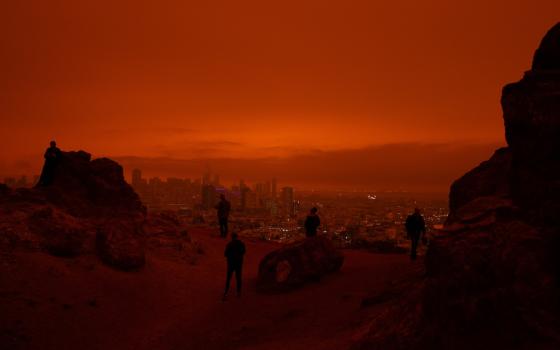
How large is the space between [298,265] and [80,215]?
923 centimetres

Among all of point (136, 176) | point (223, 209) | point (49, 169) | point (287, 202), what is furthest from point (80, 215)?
→ point (136, 176)

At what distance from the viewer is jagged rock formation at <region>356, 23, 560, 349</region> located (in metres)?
5.75

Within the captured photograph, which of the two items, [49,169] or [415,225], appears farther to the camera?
[49,169]

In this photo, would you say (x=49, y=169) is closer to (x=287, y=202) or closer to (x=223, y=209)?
(x=223, y=209)

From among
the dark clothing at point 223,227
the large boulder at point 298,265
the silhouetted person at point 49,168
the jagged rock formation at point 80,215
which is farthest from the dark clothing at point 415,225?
the silhouetted person at point 49,168

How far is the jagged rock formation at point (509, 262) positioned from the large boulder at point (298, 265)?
6.90 metres

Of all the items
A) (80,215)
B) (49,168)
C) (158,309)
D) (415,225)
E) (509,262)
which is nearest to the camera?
(509,262)

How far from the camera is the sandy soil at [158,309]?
32.3 ft

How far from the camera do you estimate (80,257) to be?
1457cm

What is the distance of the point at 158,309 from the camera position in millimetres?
13344

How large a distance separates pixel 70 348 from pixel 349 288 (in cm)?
789

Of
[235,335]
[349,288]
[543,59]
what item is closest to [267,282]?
[349,288]

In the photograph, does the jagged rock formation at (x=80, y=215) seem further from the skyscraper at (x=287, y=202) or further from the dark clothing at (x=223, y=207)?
the skyscraper at (x=287, y=202)

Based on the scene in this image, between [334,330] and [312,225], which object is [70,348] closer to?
[334,330]
